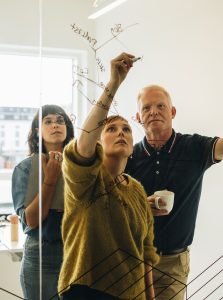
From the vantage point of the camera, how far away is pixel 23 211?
0.59m

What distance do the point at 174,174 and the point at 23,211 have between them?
257 mm

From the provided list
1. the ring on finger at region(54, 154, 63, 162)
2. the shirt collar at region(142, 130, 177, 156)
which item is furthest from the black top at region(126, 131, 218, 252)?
the ring on finger at region(54, 154, 63, 162)

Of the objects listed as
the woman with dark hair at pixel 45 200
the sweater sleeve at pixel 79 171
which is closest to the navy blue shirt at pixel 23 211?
the woman with dark hair at pixel 45 200

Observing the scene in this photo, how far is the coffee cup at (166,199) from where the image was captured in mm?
581

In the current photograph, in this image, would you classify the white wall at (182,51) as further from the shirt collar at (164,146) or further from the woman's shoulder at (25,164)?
the woman's shoulder at (25,164)

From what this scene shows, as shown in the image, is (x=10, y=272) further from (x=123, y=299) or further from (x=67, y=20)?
(x=67, y=20)

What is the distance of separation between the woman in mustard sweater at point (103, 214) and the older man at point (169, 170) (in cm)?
5

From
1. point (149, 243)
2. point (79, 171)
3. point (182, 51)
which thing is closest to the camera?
point (79, 171)

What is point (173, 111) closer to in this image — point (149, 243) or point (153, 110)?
point (153, 110)

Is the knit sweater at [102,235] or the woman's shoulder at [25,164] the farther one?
the woman's shoulder at [25,164]

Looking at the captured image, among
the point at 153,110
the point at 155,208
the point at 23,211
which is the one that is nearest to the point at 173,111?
the point at 153,110

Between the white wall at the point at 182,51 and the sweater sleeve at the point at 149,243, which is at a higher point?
the white wall at the point at 182,51

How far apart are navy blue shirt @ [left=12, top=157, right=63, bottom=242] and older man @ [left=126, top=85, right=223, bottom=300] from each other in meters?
0.14

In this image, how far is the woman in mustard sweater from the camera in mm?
470
